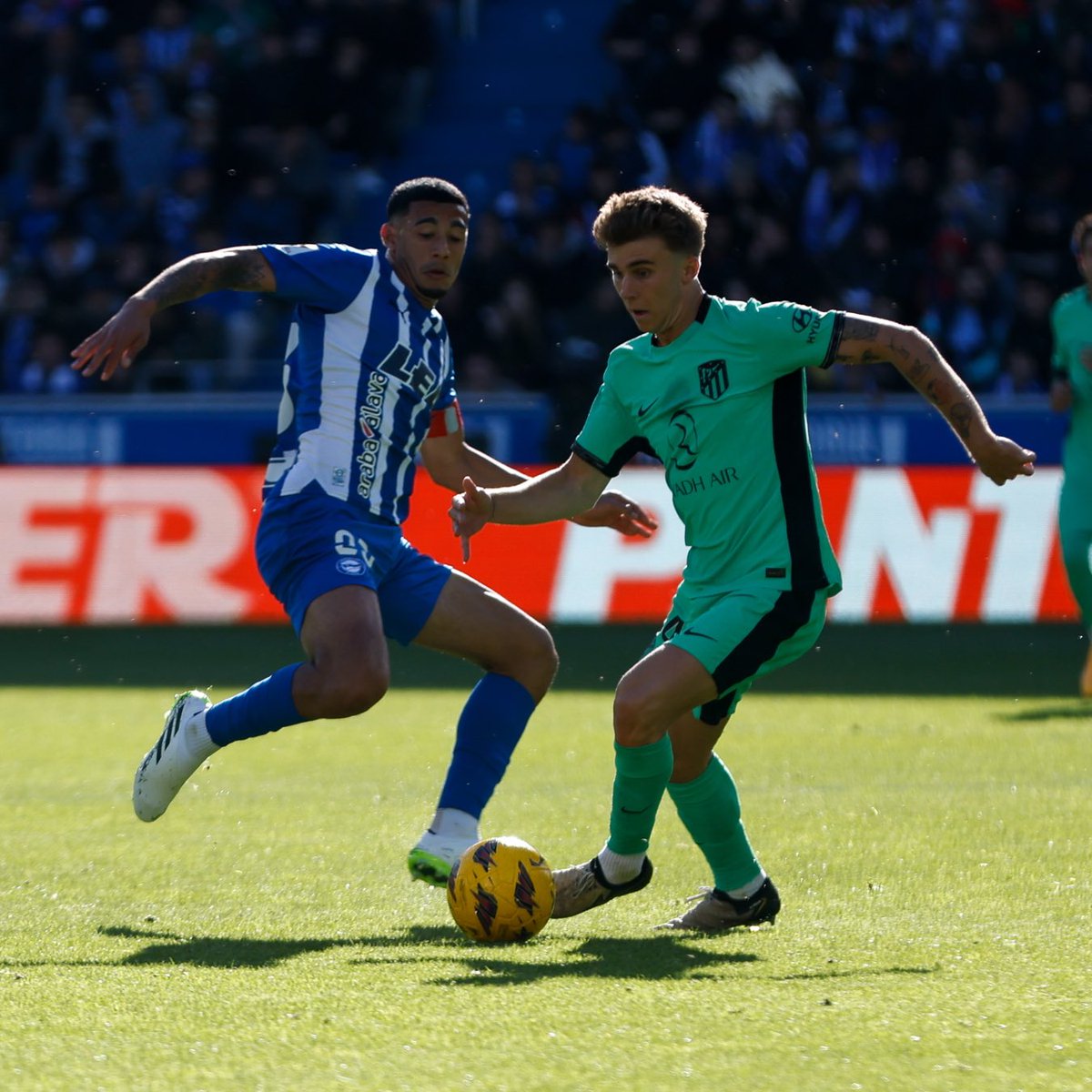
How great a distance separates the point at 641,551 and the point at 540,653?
636 cm

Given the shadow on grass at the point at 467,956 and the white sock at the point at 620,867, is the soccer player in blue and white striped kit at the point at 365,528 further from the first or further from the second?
the shadow on grass at the point at 467,956

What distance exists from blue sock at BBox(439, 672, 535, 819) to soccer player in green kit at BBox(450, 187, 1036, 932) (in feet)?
1.75

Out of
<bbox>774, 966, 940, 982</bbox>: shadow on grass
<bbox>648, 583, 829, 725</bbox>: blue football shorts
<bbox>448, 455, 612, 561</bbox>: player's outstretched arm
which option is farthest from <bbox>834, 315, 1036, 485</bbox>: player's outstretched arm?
<bbox>774, 966, 940, 982</bbox>: shadow on grass

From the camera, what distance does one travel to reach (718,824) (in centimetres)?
526

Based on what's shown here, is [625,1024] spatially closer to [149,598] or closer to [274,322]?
[149,598]

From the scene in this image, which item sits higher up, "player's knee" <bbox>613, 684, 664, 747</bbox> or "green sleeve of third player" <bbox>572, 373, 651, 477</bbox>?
"green sleeve of third player" <bbox>572, 373, 651, 477</bbox>

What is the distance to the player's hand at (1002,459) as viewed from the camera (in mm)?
5016

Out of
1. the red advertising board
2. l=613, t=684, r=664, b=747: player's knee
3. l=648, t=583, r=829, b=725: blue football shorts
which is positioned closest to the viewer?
l=613, t=684, r=664, b=747: player's knee

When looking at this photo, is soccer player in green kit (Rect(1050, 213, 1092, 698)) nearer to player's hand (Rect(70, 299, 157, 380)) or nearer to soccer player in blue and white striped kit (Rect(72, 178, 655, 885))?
soccer player in blue and white striped kit (Rect(72, 178, 655, 885))

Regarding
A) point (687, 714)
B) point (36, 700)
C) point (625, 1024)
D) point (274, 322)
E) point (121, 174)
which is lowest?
point (36, 700)

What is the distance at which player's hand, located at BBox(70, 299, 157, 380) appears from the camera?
5.18 metres

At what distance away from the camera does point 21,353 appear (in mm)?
16906

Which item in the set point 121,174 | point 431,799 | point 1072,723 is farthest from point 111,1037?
point 121,174

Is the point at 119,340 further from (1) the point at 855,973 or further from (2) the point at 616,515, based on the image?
(1) the point at 855,973
